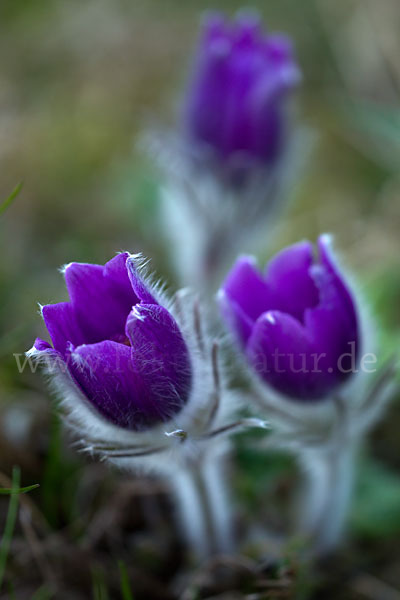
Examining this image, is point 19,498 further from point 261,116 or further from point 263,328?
point 261,116

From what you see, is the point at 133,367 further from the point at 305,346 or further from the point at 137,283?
the point at 305,346

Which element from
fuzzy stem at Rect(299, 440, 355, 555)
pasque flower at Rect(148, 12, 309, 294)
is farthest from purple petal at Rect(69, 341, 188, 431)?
pasque flower at Rect(148, 12, 309, 294)

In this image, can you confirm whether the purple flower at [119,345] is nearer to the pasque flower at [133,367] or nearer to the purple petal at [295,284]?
the pasque flower at [133,367]

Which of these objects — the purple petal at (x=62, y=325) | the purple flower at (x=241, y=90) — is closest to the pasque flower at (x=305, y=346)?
the purple petal at (x=62, y=325)

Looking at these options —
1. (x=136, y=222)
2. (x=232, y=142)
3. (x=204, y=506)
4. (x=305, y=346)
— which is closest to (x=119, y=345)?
(x=305, y=346)

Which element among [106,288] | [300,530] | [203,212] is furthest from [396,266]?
[106,288]

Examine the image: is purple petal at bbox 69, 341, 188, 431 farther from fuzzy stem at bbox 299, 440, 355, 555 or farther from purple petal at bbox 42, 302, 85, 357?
fuzzy stem at bbox 299, 440, 355, 555
